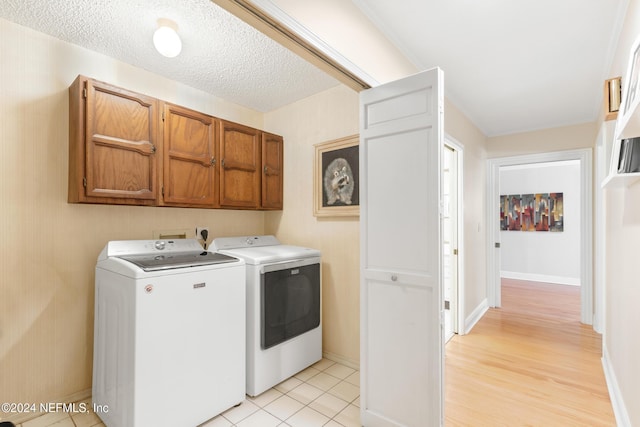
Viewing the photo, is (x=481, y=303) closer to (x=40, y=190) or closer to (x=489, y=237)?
(x=489, y=237)

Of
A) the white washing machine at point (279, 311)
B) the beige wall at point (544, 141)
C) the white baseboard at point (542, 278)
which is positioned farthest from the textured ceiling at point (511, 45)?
the white baseboard at point (542, 278)

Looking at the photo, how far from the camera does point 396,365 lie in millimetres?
1665

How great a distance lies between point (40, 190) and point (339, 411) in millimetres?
2434

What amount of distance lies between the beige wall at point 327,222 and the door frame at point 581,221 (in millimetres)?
2627

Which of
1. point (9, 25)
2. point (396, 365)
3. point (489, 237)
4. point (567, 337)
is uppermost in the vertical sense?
point (9, 25)

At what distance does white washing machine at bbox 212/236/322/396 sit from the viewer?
2152 millimetres

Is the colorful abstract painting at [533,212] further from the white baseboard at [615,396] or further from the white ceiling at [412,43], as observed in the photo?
the white baseboard at [615,396]

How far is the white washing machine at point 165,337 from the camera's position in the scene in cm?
160

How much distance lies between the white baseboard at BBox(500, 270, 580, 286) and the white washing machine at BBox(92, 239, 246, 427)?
6.19 m

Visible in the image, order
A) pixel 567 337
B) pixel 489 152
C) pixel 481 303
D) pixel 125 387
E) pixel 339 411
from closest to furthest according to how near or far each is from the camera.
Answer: pixel 125 387, pixel 339 411, pixel 567 337, pixel 481 303, pixel 489 152

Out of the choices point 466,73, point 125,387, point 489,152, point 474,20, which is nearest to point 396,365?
point 125,387

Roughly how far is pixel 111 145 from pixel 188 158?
51 centimetres

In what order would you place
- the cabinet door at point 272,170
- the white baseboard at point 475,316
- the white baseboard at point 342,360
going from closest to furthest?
the white baseboard at point 342,360 → the cabinet door at point 272,170 → the white baseboard at point 475,316

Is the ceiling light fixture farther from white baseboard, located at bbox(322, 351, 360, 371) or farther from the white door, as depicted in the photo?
white baseboard, located at bbox(322, 351, 360, 371)
